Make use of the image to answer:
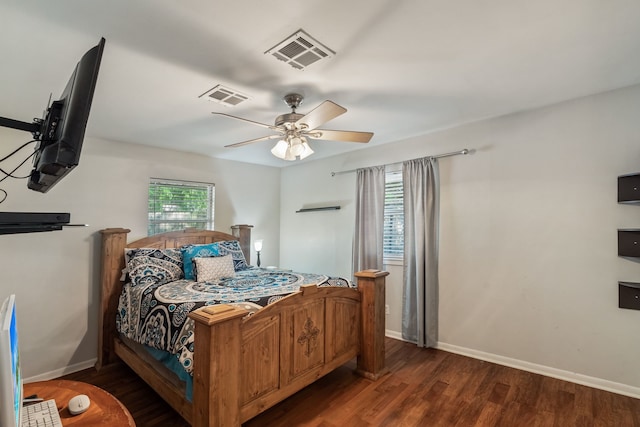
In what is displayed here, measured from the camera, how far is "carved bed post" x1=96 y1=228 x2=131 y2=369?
3.09m

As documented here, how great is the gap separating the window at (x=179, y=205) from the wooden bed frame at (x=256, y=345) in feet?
1.09

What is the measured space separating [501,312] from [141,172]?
422cm

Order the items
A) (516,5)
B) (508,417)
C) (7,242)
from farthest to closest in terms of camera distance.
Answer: (7,242)
(508,417)
(516,5)

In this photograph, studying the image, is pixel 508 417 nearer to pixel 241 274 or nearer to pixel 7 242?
pixel 241 274

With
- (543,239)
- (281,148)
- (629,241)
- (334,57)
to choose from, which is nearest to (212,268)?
(281,148)

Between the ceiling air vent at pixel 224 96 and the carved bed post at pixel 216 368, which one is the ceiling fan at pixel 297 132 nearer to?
the ceiling air vent at pixel 224 96

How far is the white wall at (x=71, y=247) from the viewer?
2785mm

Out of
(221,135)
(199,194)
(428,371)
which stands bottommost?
(428,371)

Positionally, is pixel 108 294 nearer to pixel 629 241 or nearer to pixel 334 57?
pixel 334 57

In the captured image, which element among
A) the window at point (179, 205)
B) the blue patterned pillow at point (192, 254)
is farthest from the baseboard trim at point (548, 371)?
the window at point (179, 205)

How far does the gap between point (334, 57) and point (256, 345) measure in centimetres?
193

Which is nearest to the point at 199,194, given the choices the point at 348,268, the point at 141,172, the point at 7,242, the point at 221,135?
the point at 141,172

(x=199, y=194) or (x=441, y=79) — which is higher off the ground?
(x=441, y=79)

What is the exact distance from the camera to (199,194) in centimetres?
422
